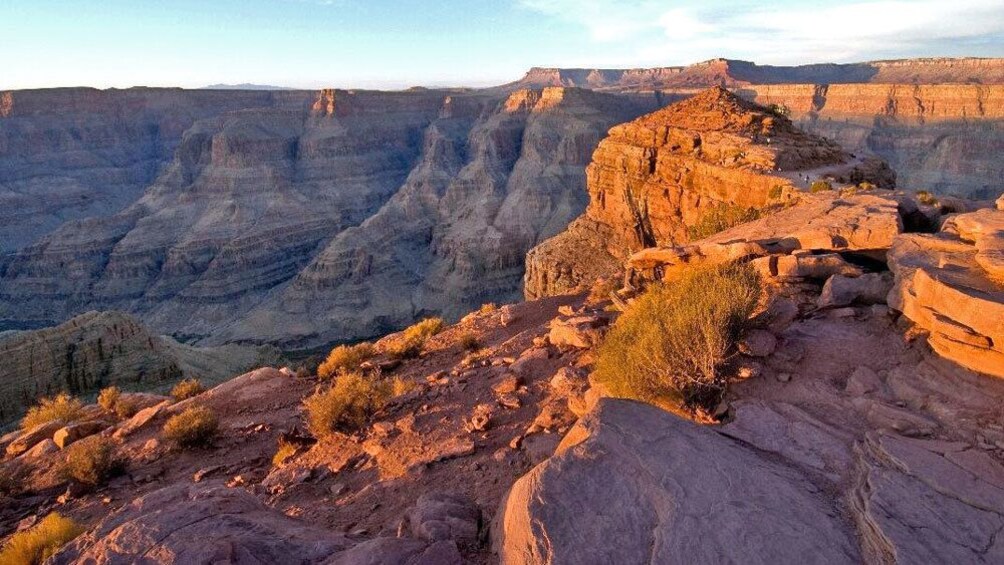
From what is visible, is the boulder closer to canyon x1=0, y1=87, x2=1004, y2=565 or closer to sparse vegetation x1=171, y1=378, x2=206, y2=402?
canyon x1=0, y1=87, x2=1004, y2=565

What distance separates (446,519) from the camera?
15.1 ft

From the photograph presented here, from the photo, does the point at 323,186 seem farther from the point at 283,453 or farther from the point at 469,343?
the point at 283,453

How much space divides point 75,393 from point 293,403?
62.5 feet

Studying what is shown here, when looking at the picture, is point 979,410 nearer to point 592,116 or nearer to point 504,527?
point 504,527

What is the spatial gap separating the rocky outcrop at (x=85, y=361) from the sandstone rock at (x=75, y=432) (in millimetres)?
14931

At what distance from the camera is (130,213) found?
68625 millimetres

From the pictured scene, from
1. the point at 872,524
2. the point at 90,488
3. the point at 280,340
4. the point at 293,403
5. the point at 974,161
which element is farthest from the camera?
the point at 974,161

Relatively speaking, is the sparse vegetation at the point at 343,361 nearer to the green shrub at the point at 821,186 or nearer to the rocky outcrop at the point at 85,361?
the green shrub at the point at 821,186

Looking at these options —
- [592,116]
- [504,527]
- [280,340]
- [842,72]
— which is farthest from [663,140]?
[842,72]

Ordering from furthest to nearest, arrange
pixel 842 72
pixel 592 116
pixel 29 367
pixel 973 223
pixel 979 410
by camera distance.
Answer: pixel 842 72
pixel 592 116
pixel 29 367
pixel 973 223
pixel 979 410

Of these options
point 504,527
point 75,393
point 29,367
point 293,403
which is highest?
point 504,527

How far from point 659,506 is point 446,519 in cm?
175

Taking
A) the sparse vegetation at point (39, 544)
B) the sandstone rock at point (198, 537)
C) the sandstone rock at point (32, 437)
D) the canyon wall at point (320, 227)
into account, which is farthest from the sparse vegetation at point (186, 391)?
the canyon wall at point (320, 227)

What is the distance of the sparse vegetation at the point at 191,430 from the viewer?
9.76 m
